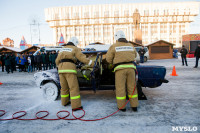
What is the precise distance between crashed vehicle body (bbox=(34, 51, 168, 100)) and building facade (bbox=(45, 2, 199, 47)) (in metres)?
62.0

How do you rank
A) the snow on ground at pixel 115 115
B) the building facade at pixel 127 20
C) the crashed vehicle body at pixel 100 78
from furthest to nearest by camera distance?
the building facade at pixel 127 20 < the crashed vehicle body at pixel 100 78 < the snow on ground at pixel 115 115

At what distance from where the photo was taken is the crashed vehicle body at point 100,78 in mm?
4008

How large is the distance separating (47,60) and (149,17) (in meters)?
62.9

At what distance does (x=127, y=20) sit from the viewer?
64.8 m

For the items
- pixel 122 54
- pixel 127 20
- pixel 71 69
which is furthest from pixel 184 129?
pixel 127 20

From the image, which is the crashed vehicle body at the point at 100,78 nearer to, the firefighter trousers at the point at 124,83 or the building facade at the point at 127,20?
the firefighter trousers at the point at 124,83

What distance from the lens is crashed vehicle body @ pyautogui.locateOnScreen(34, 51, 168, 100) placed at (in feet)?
13.1

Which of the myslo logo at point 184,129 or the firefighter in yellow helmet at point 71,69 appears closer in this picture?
the myslo logo at point 184,129

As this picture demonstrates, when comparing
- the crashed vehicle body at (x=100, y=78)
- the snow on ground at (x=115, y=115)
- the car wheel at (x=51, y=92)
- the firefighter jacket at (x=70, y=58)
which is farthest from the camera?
the car wheel at (x=51, y=92)

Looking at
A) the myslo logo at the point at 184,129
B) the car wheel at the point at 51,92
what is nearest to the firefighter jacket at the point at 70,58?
the car wheel at the point at 51,92

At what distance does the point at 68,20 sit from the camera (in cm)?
6631

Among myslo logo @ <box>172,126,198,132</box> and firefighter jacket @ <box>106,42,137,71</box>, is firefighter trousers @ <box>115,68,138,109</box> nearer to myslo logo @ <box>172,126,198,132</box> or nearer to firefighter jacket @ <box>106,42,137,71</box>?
firefighter jacket @ <box>106,42,137,71</box>

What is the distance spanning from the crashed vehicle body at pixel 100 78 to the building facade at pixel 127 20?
62038mm

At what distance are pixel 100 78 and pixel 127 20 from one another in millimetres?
65353
